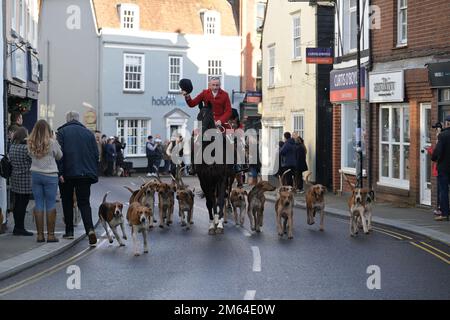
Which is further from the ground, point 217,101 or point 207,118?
point 217,101

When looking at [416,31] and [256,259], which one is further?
[416,31]

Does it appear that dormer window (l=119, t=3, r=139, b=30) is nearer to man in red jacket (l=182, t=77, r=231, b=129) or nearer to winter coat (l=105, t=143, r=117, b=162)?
winter coat (l=105, t=143, r=117, b=162)

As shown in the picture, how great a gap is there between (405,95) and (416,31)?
5.64ft

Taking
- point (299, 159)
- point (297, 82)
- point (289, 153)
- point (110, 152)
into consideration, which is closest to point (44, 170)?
point (289, 153)

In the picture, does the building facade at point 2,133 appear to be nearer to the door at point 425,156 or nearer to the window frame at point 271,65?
the door at point 425,156

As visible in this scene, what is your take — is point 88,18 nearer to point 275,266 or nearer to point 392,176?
point 392,176

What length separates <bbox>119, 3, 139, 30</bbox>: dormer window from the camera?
149 feet

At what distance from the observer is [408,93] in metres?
20.7

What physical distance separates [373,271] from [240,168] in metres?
5.66

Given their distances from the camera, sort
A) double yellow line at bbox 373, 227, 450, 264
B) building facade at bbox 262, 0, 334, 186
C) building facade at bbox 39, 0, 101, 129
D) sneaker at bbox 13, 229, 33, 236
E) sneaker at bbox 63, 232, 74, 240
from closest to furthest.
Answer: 1. double yellow line at bbox 373, 227, 450, 264
2. sneaker at bbox 63, 232, 74, 240
3. sneaker at bbox 13, 229, 33, 236
4. building facade at bbox 262, 0, 334, 186
5. building facade at bbox 39, 0, 101, 129

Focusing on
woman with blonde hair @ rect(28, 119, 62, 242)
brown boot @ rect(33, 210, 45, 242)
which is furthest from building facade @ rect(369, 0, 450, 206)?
brown boot @ rect(33, 210, 45, 242)

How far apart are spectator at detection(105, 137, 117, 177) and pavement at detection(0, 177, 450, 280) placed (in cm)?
1475

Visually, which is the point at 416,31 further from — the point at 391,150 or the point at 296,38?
the point at 296,38

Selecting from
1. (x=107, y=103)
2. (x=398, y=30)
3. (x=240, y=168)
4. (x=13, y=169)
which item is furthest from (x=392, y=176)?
(x=107, y=103)
